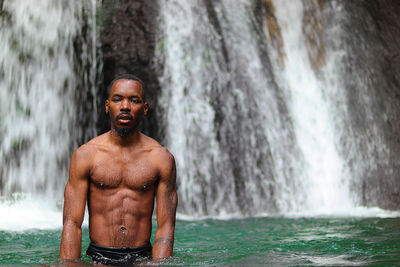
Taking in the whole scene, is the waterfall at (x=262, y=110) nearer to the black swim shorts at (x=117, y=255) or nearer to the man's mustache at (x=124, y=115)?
the black swim shorts at (x=117, y=255)

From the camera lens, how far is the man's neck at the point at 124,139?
359cm

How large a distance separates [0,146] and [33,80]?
4.09ft

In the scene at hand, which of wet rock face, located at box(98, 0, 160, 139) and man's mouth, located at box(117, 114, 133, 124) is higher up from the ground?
wet rock face, located at box(98, 0, 160, 139)

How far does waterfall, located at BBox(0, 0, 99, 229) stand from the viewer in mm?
9234

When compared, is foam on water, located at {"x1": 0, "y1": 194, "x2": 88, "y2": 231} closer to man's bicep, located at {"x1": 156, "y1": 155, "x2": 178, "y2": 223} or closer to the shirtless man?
→ the shirtless man

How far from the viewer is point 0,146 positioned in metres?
9.30

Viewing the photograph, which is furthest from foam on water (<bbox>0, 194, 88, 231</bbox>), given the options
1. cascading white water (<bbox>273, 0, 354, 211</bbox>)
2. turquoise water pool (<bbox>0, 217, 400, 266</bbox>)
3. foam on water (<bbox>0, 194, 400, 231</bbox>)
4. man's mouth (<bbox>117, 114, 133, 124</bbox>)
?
cascading white water (<bbox>273, 0, 354, 211</bbox>)

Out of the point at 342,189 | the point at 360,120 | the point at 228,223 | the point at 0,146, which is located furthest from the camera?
the point at 360,120

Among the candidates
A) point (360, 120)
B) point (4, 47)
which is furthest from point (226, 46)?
point (4, 47)

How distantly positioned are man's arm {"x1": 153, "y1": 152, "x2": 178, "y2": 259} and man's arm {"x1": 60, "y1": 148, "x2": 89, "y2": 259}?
46 cm

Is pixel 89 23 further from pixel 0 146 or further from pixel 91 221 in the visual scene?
pixel 91 221

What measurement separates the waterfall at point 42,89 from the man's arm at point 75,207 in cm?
586

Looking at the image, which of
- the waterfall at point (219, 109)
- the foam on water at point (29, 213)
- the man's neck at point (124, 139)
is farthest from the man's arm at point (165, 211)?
the waterfall at point (219, 109)

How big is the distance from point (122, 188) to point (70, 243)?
462mm
